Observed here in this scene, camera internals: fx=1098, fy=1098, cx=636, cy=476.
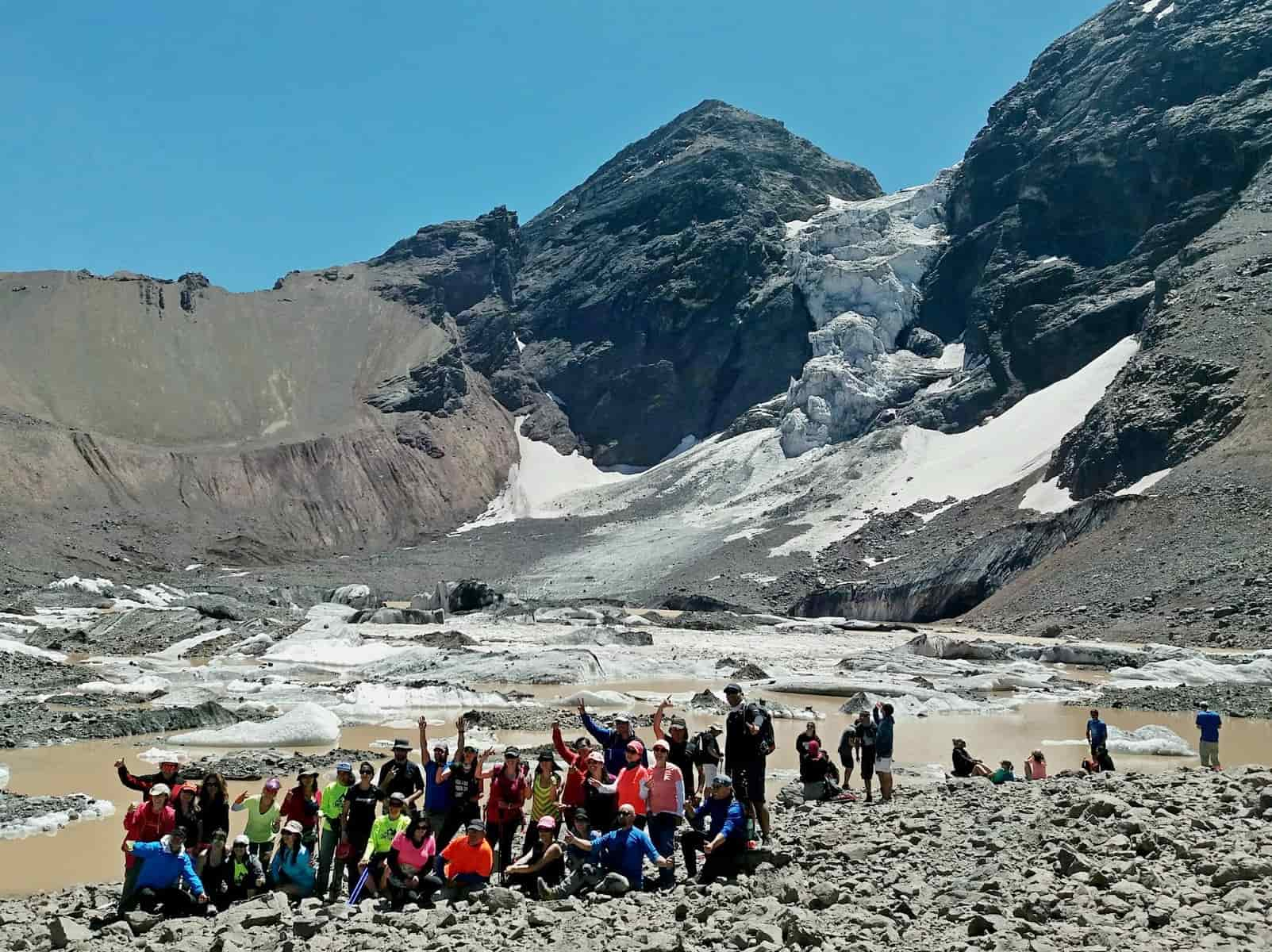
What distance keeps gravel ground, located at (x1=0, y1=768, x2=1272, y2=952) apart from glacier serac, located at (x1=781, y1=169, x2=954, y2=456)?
103807 mm

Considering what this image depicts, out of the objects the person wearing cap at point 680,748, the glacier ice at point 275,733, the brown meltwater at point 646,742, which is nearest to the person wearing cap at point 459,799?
the person wearing cap at point 680,748

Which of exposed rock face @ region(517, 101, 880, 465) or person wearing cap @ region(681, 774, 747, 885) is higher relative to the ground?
exposed rock face @ region(517, 101, 880, 465)

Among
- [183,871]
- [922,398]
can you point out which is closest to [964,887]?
[183,871]

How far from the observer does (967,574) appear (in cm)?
6272

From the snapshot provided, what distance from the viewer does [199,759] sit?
1873 centimetres

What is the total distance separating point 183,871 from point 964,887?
254 inches

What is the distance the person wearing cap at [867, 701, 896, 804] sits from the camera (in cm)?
1428

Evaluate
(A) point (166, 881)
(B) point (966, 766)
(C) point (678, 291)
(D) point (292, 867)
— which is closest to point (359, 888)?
(D) point (292, 867)

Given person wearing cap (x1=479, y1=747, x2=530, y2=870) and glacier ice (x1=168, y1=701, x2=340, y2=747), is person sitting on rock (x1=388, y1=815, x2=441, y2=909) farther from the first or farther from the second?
glacier ice (x1=168, y1=701, x2=340, y2=747)

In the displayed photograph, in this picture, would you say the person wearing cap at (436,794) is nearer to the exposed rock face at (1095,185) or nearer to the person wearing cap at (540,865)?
the person wearing cap at (540,865)

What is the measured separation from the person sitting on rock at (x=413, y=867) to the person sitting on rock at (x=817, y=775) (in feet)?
20.4

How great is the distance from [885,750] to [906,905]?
6.40 m

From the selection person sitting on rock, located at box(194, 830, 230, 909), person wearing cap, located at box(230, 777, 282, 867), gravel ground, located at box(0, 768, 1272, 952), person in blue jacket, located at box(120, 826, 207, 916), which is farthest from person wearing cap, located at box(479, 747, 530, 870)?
person in blue jacket, located at box(120, 826, 207, 916)

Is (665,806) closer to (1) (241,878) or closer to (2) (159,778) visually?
(1) (241,878)
